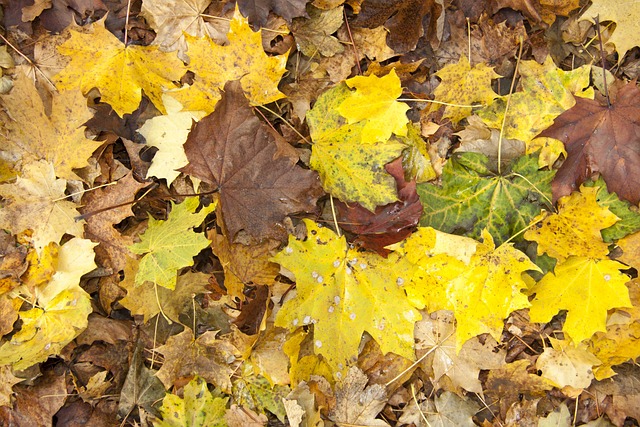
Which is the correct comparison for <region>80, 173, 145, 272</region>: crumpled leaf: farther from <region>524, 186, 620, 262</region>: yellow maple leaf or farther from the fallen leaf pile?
<region>524, 186, 620, 262</region>: yellow maple leaf

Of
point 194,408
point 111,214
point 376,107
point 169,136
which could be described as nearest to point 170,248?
point 111,214

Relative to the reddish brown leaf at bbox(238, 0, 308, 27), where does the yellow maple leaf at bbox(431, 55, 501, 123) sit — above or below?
below

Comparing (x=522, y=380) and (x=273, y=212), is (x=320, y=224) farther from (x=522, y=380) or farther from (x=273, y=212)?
(x=522, y=380)

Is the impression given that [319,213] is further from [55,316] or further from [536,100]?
[55,316]

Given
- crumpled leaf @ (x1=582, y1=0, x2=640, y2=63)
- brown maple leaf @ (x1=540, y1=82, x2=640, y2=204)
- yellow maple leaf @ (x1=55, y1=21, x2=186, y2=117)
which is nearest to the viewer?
brown maple leaf @ (x1=540, y1=82, x2=640, y2=204)

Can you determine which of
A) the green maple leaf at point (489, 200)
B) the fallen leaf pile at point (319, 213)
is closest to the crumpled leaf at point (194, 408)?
the fallen leaf pile at point (319, 213)

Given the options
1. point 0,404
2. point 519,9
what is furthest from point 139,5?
point 0,404

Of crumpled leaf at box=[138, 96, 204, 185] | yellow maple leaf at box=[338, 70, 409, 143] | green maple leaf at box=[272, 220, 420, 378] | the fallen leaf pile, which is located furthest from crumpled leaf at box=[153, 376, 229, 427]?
yellow maple leaf at box=[338, 70, 409, 143]
